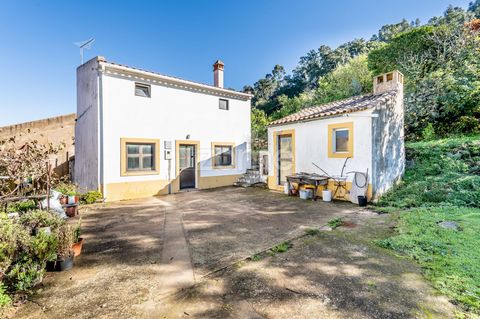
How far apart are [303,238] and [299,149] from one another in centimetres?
591

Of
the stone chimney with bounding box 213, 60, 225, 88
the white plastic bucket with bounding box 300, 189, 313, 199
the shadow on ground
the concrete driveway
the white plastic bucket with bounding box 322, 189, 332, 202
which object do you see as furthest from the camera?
the stone chimney with bounding box 213, 60, 225, 88

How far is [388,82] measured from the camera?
376 inches

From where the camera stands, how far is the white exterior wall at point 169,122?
918 cm

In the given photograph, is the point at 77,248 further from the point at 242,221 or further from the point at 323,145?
the point at 323,145

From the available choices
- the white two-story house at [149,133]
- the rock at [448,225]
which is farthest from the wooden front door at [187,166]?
the rock at [448,225]

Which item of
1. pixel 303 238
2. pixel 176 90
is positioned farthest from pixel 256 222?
pixel 176 90

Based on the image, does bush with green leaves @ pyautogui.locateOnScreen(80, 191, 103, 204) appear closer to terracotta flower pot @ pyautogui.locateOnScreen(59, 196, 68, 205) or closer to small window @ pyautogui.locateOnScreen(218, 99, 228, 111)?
terracotta flower pot @ pyautogui.locateOnScreen(59, 196, 68, 205)

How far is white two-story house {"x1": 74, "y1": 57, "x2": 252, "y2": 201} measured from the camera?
9.09 m

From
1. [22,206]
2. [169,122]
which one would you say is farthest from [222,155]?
[22,206]

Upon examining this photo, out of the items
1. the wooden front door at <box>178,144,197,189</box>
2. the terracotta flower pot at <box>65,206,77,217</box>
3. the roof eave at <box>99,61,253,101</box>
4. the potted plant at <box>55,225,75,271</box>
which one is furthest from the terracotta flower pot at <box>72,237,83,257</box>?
the roof eave at <box>99,61,253,101</box>

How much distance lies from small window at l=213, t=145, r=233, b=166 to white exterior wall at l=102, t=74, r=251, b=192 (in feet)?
1.22

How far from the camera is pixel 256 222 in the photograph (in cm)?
591

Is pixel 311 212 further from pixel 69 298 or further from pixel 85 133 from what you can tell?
pixel 85 133

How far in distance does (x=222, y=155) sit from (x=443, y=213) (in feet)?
32.0
